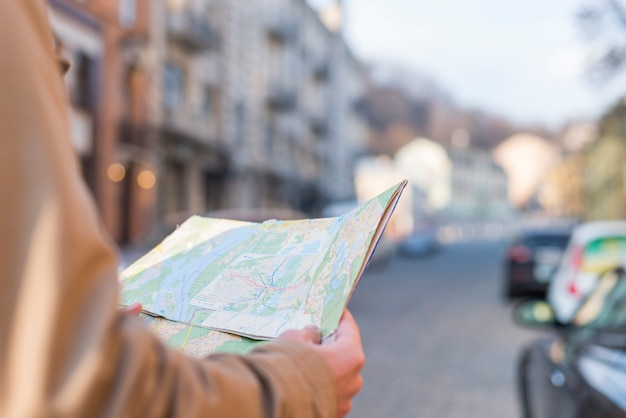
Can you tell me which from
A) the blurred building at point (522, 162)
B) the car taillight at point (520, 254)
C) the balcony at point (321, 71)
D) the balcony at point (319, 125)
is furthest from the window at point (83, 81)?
the blurred building at point (522, 162)

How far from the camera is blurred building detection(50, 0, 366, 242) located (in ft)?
59.3

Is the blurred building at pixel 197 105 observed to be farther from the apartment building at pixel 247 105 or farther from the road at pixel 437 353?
the road at pixel 437 353

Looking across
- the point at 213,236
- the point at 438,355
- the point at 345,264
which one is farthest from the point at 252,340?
the point at 438,355

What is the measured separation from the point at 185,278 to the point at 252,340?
0.31 meters

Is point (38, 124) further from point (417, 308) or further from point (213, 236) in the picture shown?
point (417, 308)

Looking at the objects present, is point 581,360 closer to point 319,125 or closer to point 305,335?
point 305,335

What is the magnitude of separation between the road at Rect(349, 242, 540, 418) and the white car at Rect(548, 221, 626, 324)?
867 mm

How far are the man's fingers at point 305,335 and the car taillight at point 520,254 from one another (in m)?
13.3

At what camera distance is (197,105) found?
25.3 meters

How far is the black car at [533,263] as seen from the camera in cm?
1377

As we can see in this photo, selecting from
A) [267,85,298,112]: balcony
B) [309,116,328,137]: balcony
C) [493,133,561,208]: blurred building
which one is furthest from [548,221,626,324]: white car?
[493,133,561,208]: blurred building

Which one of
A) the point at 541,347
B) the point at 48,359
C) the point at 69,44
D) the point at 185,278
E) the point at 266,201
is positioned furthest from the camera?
the point at 266,201

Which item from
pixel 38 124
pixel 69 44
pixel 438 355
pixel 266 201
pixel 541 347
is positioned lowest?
pixel 266 201

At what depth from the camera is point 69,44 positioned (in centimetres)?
1683
